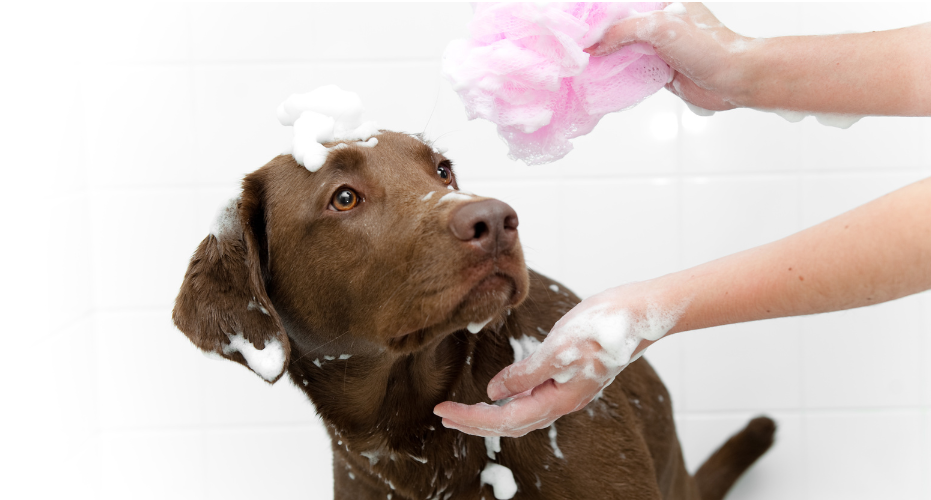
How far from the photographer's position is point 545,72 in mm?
1398

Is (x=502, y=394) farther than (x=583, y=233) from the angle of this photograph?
No

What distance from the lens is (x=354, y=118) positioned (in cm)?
150

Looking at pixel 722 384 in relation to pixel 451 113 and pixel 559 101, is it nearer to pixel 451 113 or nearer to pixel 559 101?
A: pixel 451 113

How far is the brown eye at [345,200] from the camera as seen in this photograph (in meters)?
1.39

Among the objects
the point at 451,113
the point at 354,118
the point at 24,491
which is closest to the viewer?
the point at 354,118

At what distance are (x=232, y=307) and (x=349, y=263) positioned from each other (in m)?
0.25

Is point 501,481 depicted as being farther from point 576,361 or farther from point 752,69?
point 752,69

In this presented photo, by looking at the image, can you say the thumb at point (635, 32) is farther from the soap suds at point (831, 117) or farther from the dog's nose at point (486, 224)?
the dog's nose at point (486, 224)

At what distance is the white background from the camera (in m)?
2.43

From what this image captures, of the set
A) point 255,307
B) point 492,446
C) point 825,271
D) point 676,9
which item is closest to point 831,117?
point 676,9

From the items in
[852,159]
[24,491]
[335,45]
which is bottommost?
[24,491]

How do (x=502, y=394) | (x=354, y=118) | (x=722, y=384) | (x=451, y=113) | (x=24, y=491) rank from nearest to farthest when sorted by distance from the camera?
(x=502, y=394), (x=354, y=118), (x=24, y=491), (x=451, y=113), (x=722, y=384)

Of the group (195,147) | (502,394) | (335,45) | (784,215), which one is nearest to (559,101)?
(502,394)

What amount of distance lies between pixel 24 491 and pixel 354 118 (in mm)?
1594
